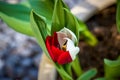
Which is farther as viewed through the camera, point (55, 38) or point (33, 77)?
point (33, 77)

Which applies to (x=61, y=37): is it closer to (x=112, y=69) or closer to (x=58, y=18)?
(x=58, y=18)

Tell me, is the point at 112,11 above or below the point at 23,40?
above

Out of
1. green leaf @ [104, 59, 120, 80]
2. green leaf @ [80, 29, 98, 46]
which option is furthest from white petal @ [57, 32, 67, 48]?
green leaf @ [80, 29, 98, 46]

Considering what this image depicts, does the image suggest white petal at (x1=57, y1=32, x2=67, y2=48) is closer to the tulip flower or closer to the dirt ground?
the tulip flower

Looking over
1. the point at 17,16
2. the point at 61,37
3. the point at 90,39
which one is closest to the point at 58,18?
the point at 61,37

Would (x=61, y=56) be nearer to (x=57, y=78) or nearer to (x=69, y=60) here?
(x=69, y=60)

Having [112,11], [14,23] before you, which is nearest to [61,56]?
[14,23]

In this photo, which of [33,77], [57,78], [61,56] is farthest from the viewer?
[33,77]

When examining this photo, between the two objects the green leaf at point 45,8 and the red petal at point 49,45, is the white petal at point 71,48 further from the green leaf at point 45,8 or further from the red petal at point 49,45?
the green leaf at point 45,8
